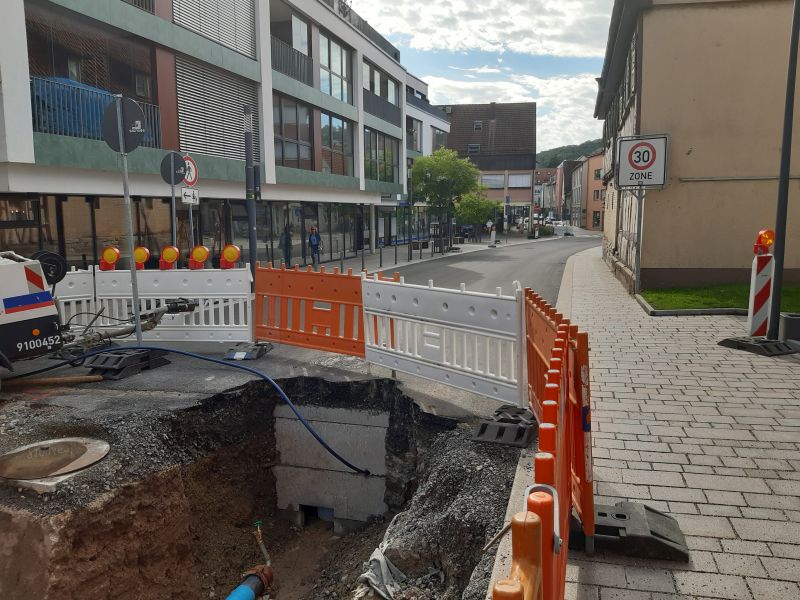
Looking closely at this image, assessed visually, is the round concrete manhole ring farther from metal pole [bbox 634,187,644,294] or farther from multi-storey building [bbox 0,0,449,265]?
metal pole [bbox 634,187,644,294]

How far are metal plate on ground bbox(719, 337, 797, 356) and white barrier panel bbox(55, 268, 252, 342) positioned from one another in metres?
6.69

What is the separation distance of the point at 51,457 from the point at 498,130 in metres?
73.6

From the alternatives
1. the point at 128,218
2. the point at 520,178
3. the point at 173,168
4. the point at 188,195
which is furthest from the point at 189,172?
the point at 520,178

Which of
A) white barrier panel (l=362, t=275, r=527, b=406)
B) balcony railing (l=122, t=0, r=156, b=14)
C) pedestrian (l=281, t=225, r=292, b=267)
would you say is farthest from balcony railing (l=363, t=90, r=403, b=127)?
white barrier panel (l=362, t=275, r=527, b=406)

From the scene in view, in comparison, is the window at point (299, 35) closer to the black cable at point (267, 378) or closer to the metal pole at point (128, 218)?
the metal pole at point (128, 218)

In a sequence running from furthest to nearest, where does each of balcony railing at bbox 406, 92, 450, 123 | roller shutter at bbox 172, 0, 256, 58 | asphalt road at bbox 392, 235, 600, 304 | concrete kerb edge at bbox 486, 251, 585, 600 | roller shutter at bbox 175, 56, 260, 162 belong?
balcony railing at bbox 406, 92, 450, 123 → asphalt road at bbox 392, 235, 600, 304 → roller shutter at bbox 175, 56, 260, 162 → roller shutter at bbox 172, 0, 256, 58 → concrete kerb edge at bbox 486, 251, 585, 600

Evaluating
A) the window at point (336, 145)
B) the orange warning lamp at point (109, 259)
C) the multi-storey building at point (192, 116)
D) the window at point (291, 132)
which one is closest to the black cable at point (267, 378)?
the orange warning lamp at point (109, 259)

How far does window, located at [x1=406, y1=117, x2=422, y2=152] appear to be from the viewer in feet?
143

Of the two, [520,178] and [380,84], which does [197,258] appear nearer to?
[380,84]

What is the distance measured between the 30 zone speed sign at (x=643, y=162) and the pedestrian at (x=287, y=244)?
13493mm

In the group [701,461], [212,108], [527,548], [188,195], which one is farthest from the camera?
[212,108]

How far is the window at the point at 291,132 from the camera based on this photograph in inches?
862

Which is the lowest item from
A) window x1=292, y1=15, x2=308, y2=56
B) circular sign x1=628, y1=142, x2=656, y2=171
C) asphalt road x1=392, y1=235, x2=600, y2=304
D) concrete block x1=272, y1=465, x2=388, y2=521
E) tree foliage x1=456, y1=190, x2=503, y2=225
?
concrete block x1=272, y1=465, x2=388, y2=521

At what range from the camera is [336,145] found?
26891 millimetres
